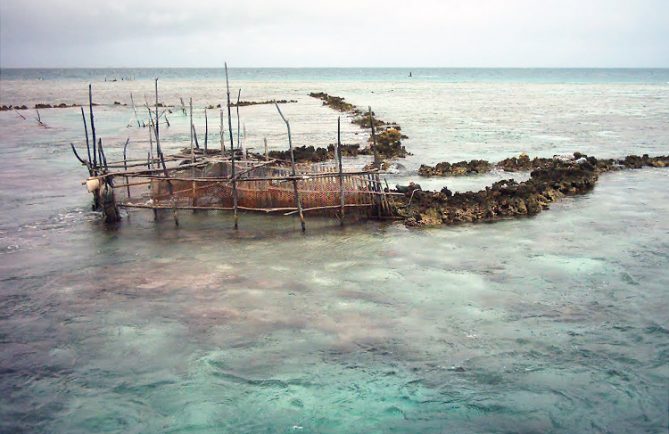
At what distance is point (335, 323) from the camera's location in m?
9.31

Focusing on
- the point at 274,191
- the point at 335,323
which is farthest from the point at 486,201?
the point at 335,323

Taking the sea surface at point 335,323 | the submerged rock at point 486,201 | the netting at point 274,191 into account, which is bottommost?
the sea surface at point 335,323

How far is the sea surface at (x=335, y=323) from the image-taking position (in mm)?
7215

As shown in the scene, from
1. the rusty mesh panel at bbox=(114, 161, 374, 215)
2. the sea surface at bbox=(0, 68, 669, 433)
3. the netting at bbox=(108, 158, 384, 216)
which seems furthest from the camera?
the rusty mesh panel at bbox=(114, 161, 374, 215)

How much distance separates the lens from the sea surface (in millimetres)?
7215

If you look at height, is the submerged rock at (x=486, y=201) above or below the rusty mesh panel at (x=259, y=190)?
below

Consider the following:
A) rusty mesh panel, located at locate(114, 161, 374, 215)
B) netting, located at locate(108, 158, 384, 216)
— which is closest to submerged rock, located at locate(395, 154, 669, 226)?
netting, located at locate(108, 158, 384, 216)


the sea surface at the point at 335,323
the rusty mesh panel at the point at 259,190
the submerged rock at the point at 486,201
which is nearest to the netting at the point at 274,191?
the rusty mesh panel at the point at 259,190

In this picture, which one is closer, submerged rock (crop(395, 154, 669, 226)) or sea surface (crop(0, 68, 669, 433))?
sea surface (crop(0, 68, 669, 433))

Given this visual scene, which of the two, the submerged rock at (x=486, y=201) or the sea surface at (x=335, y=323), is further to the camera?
the submerged rock at (x=486, y=201)

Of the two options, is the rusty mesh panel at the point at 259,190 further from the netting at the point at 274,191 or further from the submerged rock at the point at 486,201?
the submerged rock at the point at 486,201

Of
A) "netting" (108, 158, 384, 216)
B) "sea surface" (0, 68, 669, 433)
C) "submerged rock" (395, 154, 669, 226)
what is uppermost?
"netting" (108, 158, 384, 216)

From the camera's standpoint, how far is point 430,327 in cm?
913

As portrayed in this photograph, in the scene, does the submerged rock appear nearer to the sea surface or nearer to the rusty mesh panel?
the sea surface
